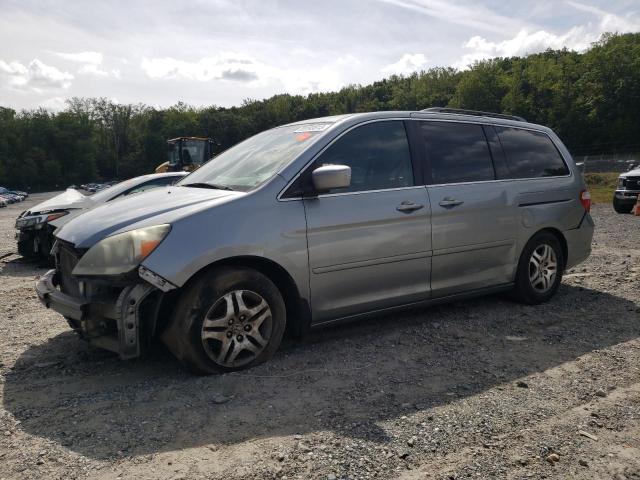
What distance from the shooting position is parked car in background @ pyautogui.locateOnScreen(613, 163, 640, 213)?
49.5 feet

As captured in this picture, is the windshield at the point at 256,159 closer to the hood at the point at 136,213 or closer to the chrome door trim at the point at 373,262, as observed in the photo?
the hood at the point at 136,213

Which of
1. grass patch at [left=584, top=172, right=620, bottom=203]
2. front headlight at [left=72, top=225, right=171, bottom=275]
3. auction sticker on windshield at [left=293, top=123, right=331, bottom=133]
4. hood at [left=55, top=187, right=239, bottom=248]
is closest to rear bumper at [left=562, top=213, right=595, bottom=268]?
auction sticker on windshield at [left=293, top=123, right=331, bottom=133]

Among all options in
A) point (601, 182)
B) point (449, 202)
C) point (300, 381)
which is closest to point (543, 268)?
point (449, 202)

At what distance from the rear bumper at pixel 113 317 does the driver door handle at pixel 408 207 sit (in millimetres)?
2038

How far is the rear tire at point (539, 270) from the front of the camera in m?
5.44

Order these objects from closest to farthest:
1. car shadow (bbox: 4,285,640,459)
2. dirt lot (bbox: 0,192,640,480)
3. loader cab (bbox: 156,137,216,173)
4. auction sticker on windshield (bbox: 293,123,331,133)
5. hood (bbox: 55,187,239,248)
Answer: dirt lot (bbox: 0,192,640,480)
car shadow (bbox: 4,285,640,459)
hood (bbox: 55,187,239,248)
auction sticker on windshield (bbox: 293,123,331,133)
loader cab (bbox: 156,137,216,173)

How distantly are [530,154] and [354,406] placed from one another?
11.7ft

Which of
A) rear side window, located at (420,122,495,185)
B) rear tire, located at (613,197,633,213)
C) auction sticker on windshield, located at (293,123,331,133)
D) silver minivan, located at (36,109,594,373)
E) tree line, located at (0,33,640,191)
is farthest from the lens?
tree line, located at (0,33,640,191)

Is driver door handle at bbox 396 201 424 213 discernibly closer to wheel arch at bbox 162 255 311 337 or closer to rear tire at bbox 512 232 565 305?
wheel arch at bbox 162 255 311 337

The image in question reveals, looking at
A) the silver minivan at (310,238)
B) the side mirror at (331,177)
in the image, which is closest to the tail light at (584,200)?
the silver minivan at (310,238)

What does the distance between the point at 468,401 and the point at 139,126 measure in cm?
10796

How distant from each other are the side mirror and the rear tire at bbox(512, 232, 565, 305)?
2.44m

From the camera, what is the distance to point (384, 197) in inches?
172

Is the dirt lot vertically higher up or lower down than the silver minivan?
lower down
